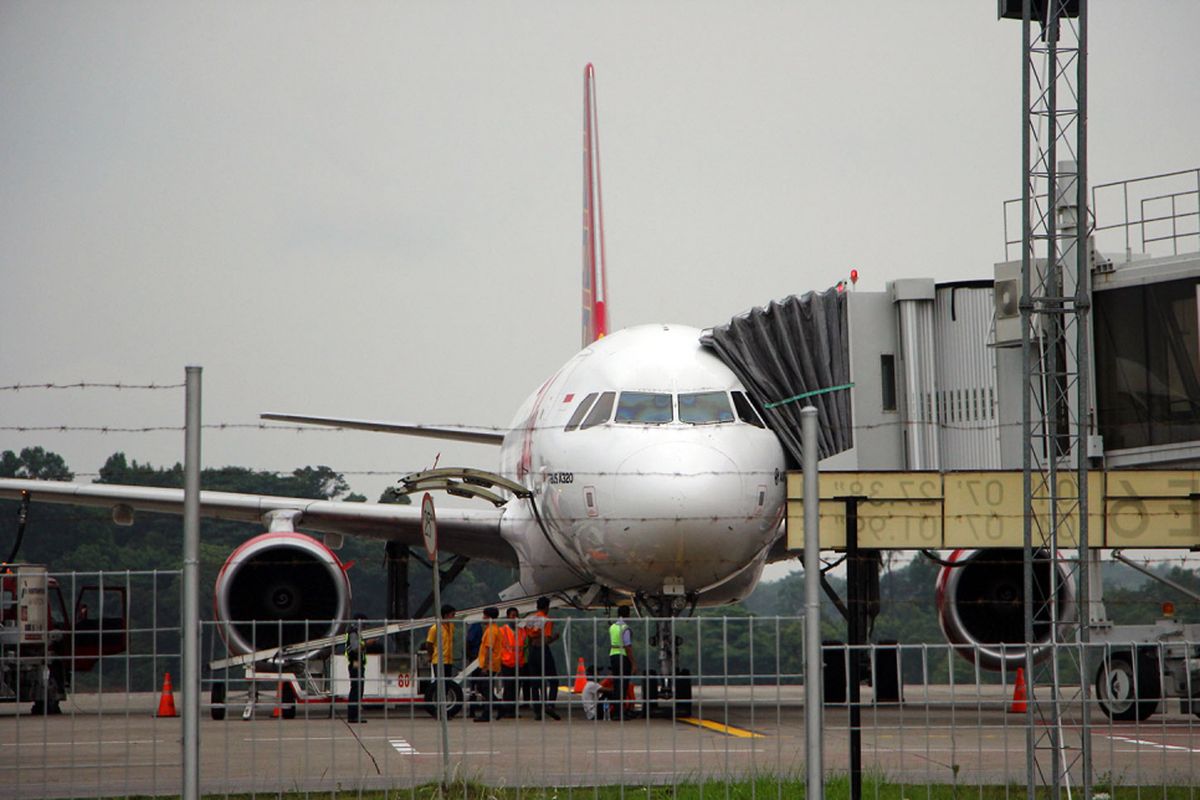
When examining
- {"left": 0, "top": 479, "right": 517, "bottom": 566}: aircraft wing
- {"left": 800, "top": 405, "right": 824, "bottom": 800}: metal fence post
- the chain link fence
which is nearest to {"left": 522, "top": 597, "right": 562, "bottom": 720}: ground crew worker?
the chain link fence

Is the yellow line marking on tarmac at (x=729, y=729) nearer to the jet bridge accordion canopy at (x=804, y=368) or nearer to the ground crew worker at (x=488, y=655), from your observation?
the ground crew worker at (x=488, y=655)

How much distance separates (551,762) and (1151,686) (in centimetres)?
626

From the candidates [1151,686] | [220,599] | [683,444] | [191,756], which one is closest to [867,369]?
[683,444]

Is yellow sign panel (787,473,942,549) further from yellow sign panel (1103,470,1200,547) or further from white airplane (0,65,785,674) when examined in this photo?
white airplane (0,65,785,674)

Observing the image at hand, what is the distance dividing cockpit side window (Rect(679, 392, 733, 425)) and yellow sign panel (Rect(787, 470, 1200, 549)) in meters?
2.23

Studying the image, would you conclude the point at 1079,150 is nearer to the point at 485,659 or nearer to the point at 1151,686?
the point at 1151,686

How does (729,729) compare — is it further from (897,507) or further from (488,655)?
(897,507)

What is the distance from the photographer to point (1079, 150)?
10.3 metres

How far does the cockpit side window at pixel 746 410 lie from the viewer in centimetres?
1564

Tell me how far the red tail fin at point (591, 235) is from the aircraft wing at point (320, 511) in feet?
26.3

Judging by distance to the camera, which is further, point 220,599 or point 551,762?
point 220,599

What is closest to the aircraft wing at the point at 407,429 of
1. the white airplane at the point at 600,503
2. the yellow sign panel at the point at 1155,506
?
the white airplane at the point at 600,503

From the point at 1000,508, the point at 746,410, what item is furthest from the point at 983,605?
the point at 1000,508

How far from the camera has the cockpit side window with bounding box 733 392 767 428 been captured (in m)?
15.6
